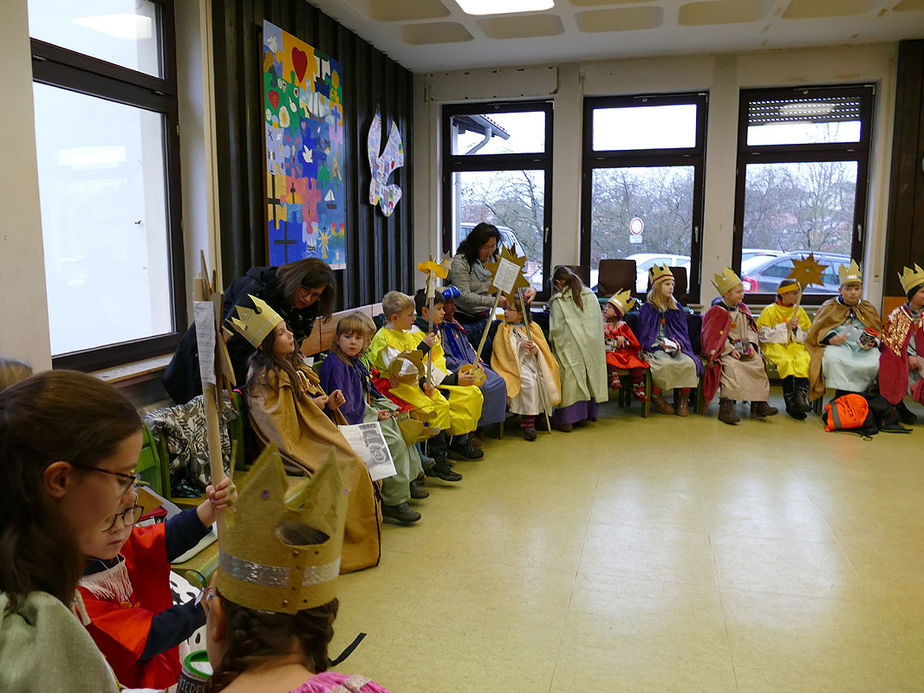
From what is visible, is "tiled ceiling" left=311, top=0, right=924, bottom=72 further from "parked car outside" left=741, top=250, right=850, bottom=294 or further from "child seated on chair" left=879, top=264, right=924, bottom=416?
"child seated on chair" left=879, top=264, right=924, bottom=416

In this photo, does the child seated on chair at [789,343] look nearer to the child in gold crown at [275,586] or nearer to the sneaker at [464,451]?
the sneaker at [464,451]

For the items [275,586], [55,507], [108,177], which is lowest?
[275,586]

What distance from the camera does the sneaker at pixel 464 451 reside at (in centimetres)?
439

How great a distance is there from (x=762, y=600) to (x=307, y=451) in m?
1.79

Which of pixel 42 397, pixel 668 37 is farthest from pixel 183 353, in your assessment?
pixel 668 37

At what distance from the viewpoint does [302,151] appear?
4.80 meters

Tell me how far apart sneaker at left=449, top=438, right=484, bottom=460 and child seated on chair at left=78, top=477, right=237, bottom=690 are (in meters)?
2.91

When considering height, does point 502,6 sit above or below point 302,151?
above

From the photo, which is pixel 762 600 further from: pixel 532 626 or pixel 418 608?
pixel 418 608

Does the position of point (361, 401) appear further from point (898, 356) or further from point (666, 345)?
point (898, 356)

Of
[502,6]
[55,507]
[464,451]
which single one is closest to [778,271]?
[502,6]

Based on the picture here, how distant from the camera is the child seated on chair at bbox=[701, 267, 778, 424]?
5.27 m

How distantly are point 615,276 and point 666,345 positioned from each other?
1.12 m

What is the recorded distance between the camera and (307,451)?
9.29ft
